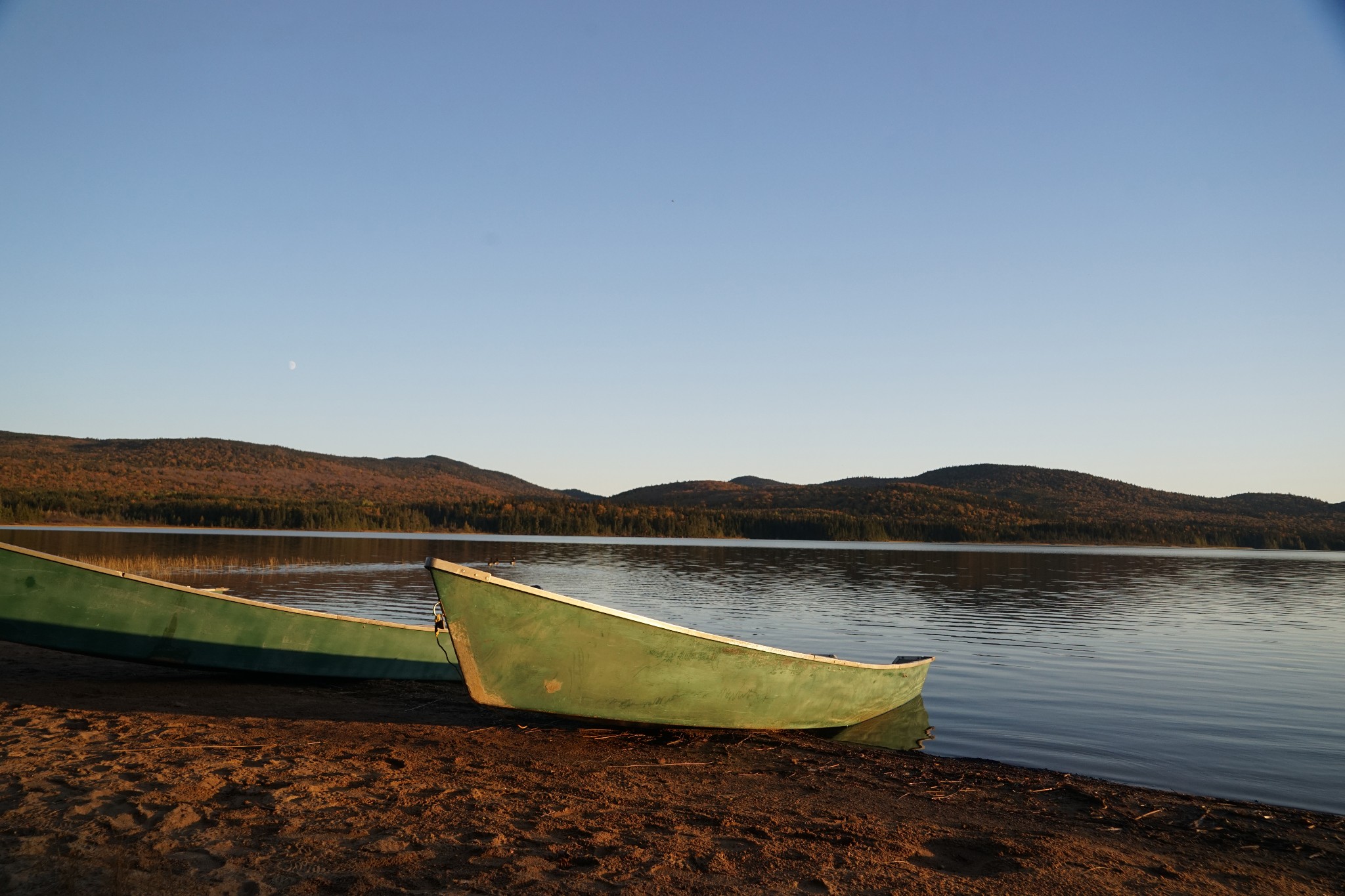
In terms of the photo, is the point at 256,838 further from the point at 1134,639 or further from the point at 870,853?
the point at 1134,639

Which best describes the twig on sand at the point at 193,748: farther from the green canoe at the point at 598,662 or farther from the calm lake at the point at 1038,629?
the calm lake at the point at 1038,629

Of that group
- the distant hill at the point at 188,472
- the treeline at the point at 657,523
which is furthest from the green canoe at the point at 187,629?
the distant hill at the point at 188,472

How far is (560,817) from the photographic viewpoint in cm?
698

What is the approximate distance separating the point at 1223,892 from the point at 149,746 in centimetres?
881

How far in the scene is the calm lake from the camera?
1157 centimetres

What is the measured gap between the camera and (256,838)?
20.1 feet

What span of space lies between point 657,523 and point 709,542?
27.5 metres

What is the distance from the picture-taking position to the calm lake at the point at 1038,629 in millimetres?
11570

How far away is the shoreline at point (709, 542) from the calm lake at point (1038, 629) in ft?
120

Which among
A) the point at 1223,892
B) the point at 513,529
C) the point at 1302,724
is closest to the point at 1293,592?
the point at 1302,724

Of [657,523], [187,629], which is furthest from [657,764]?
[657,523]

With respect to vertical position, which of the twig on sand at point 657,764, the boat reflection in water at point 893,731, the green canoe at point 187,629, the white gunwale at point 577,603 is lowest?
the boat reflection in water at point 893,731

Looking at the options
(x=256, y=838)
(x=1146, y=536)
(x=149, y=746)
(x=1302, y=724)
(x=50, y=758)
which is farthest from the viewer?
(x=1146, y=536)

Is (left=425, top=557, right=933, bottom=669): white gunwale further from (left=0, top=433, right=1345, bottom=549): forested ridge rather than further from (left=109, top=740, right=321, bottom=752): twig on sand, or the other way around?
(left=0, top=433, right=1345, bottom=549): forested ridge
